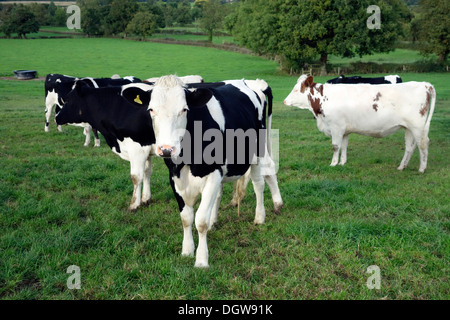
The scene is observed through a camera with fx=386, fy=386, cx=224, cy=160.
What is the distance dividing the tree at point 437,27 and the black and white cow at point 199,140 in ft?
144

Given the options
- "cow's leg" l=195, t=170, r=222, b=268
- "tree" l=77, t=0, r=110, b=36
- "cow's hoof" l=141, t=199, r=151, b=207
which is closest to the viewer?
"cow's leg" l=195, t=170, r=222, b=268

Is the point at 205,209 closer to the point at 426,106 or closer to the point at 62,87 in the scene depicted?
the point at 426,106

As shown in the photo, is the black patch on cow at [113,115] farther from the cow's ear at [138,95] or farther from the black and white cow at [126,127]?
the cow's ear at [138,95]

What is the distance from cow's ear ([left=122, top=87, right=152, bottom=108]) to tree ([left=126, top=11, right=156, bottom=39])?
83.3 meters

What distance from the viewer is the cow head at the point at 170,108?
366 cm

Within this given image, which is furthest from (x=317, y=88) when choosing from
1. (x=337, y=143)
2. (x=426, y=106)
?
(x=426, y=106)

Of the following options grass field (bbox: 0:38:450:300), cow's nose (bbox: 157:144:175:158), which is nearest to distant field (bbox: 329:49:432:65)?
grass field (bbox: 0:38:450:300)

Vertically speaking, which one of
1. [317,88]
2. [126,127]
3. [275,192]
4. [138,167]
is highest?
[317,88]

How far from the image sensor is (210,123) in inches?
169

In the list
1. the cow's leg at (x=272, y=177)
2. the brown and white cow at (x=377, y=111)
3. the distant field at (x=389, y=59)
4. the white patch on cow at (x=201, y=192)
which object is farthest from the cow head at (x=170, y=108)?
the distant field at (x=389, y=59)

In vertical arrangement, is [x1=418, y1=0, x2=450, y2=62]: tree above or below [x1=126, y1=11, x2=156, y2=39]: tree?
→ below

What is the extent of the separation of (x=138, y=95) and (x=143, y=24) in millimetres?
84772

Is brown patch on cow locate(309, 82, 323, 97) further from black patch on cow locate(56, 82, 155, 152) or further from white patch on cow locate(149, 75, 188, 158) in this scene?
white patch on cow locate(149, 75, 188, 158)

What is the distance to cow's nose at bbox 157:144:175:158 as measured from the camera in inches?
141
